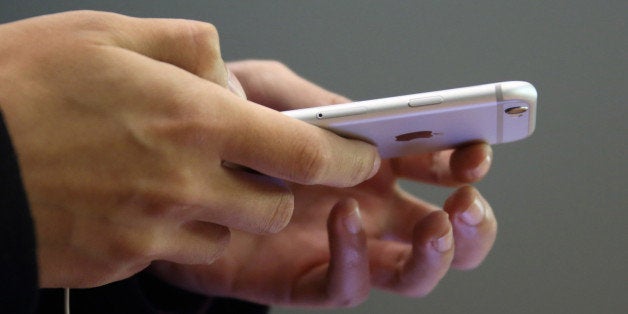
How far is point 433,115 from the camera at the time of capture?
1.55ft

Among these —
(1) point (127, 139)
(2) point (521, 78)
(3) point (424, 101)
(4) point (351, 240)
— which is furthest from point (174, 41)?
(2) point (521, 78)

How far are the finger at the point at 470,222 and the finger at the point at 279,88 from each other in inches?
6.6

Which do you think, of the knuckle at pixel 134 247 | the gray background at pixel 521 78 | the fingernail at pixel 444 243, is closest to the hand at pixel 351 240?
the fingernail at pixel 444 243

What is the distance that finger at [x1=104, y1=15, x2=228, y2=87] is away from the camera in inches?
16.0

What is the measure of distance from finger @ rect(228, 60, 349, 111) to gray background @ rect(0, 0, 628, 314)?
0.45 meters

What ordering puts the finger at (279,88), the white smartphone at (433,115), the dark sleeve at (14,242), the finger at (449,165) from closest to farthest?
the dark sleeve at (14,242) → the white smartphone at (433,115) → the finger at (449,165) → the finger at (279,88)

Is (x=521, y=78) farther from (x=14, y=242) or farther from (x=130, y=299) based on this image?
(x=14, y=242)

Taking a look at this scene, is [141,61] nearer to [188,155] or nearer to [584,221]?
[188,155]

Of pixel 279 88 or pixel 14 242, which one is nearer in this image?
pixel 14 242

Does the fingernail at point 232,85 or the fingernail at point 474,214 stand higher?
the fingernail at point 232,85

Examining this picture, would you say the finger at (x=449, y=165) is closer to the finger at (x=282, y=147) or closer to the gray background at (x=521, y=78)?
the finger at (x=282, y=147)

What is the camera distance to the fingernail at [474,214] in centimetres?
60

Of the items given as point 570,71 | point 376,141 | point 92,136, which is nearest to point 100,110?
point 92,136

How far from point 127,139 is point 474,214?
1.13 ft
